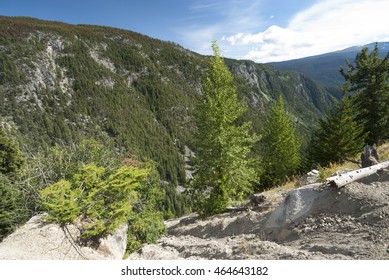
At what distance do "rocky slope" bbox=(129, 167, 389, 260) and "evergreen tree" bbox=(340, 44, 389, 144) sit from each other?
60.2ft

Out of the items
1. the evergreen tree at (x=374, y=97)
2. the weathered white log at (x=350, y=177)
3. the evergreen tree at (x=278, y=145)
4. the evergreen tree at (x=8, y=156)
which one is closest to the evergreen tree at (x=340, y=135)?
the evergreen tree at (x=374, y=97)

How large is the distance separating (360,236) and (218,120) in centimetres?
853

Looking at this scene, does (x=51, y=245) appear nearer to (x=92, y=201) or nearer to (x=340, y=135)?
(x=92, y=201)

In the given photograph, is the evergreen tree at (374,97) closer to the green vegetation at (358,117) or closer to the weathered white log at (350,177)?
the green vegetation at (358,117)

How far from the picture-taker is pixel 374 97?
24.0m

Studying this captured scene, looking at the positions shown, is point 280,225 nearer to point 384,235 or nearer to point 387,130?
point 384,235

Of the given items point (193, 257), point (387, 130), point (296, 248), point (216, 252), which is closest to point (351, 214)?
point (296, 248)

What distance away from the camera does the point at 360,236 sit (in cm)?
631

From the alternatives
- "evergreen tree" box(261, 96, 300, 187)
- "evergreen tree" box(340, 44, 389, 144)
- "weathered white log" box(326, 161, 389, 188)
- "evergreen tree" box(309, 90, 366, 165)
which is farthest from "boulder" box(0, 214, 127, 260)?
"evergreen tree" box(340, 44, 389, 144)

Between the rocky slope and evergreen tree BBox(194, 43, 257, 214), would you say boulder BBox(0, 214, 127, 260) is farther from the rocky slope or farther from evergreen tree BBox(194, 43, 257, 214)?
Result: evergreen tree BBox(194, 43, 257, 214)

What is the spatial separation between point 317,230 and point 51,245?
8310 millimetres

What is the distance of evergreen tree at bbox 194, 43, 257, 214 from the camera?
13.5 meters

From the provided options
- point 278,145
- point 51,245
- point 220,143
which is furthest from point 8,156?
point 278,145

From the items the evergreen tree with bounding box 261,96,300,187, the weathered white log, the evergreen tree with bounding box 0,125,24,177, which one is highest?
the evergreen tree with bounding box 0,125,24,177
